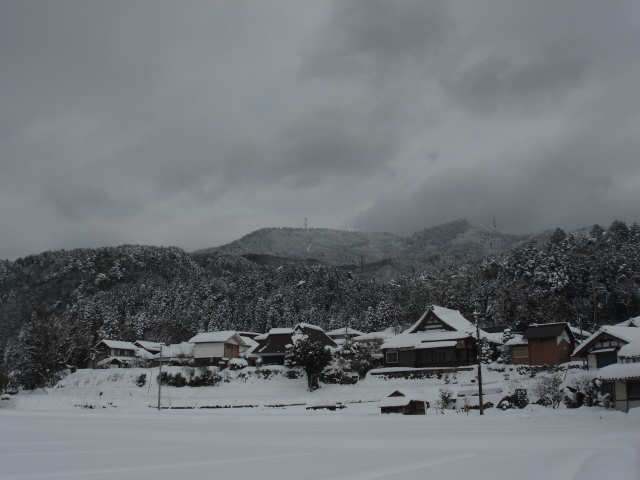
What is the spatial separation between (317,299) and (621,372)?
231 ft

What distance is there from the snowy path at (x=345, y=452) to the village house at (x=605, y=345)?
44.1 feet

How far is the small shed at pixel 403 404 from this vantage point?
106ft

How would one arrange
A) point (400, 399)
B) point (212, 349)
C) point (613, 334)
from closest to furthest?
point (400, 399) < point (613, 334) < point (212, 349)

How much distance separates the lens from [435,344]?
5003cm

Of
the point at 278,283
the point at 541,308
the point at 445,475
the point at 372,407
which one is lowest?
the point at 372,407

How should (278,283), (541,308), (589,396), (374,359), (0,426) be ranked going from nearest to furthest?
(0,426)
(589,396)
(374,359)
(541,308)
(278,283)

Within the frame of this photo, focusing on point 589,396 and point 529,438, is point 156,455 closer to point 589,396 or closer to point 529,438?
point 529,438

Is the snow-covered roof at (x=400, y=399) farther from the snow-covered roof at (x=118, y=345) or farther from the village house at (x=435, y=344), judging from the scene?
the snow-covered roof at (x=118, y=345)

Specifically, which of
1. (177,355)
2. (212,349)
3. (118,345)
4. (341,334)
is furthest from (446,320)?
(118,345)

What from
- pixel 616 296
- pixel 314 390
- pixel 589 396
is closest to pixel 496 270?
pixel 616 296

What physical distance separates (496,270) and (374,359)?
43583 mm

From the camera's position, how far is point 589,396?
32.0m

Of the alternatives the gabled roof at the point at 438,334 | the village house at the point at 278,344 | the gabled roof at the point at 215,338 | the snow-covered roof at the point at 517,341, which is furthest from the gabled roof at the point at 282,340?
the snow-covered roof at the point at 517,341

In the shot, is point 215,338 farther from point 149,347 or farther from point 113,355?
point 149,347
